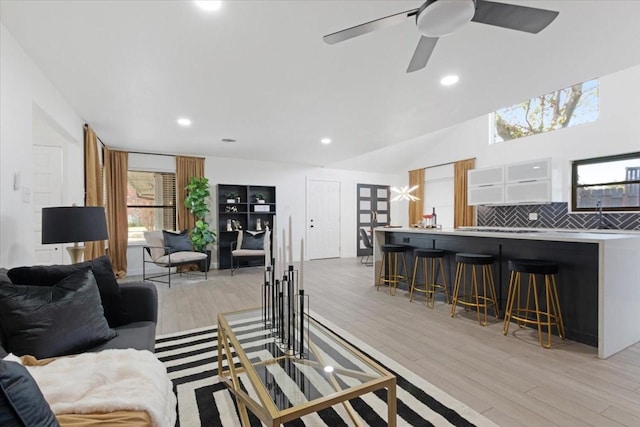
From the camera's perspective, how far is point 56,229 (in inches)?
91.2

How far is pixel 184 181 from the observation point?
616 centimetres

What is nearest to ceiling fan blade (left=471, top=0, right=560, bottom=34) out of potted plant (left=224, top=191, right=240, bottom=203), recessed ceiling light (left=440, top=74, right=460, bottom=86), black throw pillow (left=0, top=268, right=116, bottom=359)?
recessed ceiling light (left=440, top=74, right=460, bottom=86)

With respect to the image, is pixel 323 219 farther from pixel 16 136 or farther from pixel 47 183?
pixel 16 136

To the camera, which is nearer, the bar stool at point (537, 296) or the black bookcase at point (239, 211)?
the bar stool at point (537, 296)

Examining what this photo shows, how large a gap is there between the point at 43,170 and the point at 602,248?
5.97 metres

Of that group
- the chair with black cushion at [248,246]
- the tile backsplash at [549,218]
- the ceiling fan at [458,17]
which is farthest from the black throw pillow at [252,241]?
the tile backsplash at [549,218]

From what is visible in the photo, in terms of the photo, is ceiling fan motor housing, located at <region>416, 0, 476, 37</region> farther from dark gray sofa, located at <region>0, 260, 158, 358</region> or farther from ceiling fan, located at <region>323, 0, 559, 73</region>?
dark gray sofa, located at <region>0, 260, 158, 358</region>

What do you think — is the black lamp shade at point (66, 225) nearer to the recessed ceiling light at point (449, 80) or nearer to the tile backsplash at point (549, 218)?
the recessed ceiling light at point (449, 80)

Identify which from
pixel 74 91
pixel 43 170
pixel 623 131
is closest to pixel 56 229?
pixel 74 91

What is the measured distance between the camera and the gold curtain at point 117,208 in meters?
5.49

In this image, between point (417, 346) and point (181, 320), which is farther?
point (181, 320)

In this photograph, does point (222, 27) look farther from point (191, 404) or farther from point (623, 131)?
point (623, 131)

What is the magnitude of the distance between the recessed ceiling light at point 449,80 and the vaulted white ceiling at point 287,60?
69 millimetres

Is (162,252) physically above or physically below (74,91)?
below
